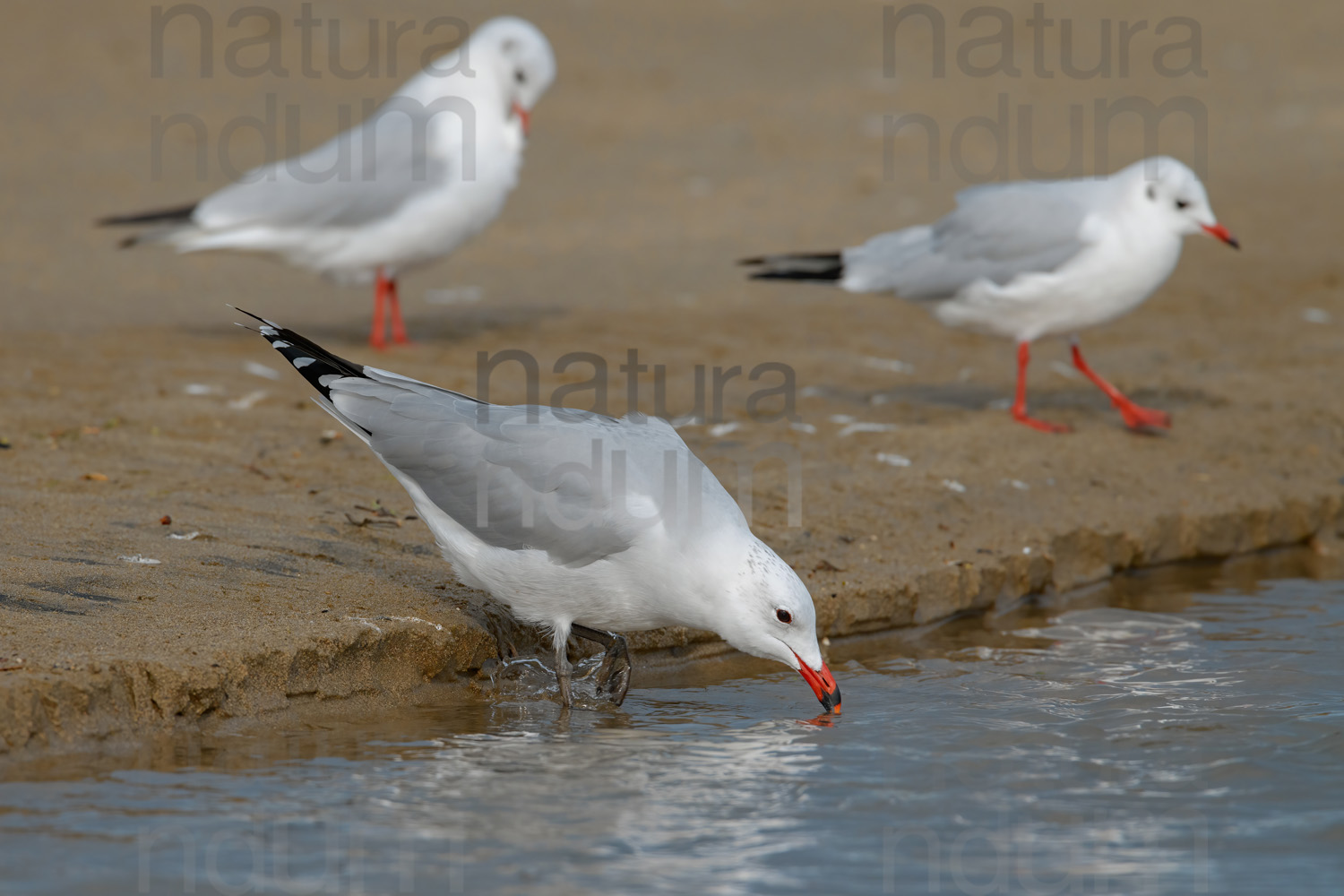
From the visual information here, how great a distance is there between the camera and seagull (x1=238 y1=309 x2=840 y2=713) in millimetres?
4426

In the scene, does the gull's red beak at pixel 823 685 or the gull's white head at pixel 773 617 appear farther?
the gull's red beak at pixel 823 685

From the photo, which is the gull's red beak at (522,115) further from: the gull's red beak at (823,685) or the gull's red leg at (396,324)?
the gull's red beak at (823,685)

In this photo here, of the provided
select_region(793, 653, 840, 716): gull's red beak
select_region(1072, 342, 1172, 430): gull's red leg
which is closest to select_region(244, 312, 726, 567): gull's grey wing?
select_region(793, 653, 840, 716): gull's red beak

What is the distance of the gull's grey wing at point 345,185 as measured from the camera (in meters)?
8.73

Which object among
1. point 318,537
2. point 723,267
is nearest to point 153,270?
point 723,267

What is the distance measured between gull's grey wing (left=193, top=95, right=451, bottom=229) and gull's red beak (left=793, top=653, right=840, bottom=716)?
198 inches

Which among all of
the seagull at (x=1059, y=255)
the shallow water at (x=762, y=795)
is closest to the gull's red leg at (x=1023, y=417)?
the seagull at (x=1059, y=255)

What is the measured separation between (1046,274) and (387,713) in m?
4.19

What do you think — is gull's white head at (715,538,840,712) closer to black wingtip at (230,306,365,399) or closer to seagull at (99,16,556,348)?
black wingtip at (230,306,365,399)

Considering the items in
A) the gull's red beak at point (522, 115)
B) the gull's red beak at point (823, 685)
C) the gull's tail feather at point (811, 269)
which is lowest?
the gull's red beak at point (823, 685)

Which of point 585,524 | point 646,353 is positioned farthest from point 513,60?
point 585,524

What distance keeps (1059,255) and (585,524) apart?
378 cm

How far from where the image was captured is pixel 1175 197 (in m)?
7.34

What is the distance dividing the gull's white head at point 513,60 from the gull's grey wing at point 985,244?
2.52 meters
